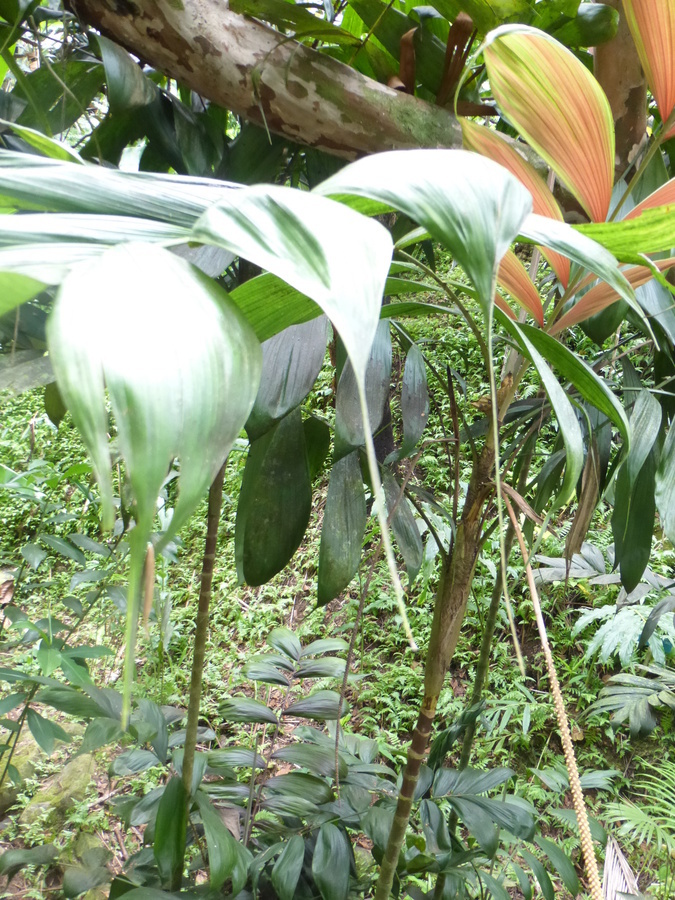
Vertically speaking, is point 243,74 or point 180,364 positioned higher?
point 243,74

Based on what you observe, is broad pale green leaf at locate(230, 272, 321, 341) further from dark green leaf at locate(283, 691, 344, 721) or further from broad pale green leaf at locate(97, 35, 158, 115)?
dark green leaf at locate(283, 691, 344, 721)

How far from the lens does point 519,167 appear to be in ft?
1.41

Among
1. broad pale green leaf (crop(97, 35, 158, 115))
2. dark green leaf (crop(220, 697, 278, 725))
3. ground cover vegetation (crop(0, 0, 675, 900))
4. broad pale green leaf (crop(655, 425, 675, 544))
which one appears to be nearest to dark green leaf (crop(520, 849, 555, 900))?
ground cover vegetation (crop(0, 0, 675, 900))

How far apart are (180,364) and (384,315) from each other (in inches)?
14.0

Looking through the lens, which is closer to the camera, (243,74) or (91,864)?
(243,74)

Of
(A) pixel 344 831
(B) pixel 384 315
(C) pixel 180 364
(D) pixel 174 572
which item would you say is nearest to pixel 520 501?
(B) pixel 384 315

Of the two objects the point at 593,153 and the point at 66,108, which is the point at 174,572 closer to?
the point at 66,108

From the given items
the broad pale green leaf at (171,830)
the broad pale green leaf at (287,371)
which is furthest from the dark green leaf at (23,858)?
the broad pale green leaf at (287,371)

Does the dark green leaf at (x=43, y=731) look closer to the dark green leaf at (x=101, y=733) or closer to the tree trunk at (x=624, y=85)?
the dark green leaf at (x=101, y=733)

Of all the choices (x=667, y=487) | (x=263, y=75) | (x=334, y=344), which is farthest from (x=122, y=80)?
(x=667, y=487)

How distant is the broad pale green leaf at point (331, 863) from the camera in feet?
2.07

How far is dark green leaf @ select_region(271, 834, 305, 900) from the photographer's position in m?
0.62

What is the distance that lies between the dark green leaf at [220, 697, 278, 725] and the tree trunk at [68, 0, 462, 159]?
28.7 inches

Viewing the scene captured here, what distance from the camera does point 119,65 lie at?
24.7 inches
